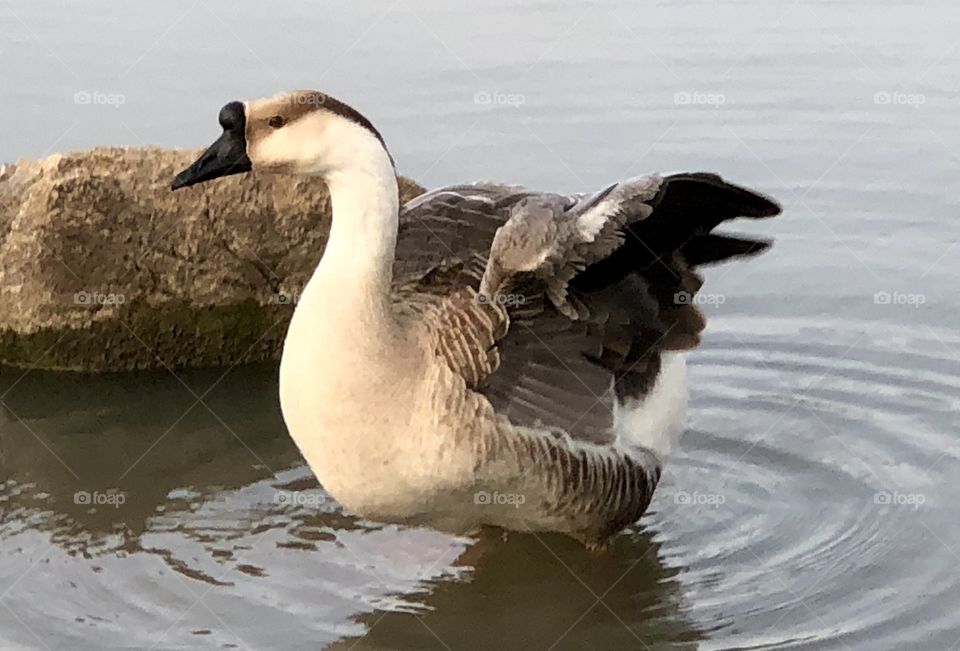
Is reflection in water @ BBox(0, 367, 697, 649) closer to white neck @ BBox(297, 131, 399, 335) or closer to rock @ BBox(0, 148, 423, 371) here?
rock @ BBox(0, 148, 423, 371)

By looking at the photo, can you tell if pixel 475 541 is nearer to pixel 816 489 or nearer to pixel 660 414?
pixel 660 414

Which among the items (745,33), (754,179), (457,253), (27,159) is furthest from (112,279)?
(745,33)

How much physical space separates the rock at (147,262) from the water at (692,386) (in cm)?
17

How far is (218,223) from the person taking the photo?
6.64 metres

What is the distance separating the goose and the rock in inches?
59.8

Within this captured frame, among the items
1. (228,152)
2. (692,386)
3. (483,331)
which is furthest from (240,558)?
(692,386)

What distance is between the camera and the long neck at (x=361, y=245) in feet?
14.8

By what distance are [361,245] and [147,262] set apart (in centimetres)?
236

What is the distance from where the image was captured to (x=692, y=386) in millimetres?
6707

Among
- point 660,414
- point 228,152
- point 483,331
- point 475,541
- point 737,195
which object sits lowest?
point 475,541

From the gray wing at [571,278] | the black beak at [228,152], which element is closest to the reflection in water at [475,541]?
the gray wing at [571,278]

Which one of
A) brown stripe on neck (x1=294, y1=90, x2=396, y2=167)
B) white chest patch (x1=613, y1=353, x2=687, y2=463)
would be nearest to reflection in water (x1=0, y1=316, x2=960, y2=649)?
white chest patch (x1=613, y1=353, x2=687, y2=463)

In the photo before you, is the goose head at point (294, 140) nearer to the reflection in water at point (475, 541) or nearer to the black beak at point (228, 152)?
the black beak at point (228, 152)

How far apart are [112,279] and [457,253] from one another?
215 cm
